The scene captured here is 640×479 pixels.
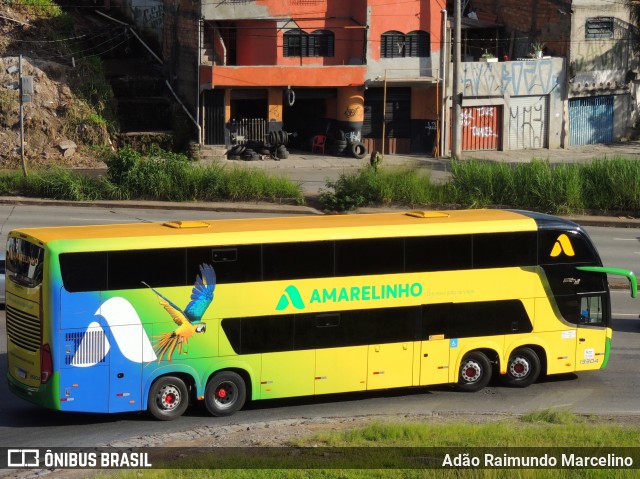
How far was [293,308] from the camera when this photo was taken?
53.9ft

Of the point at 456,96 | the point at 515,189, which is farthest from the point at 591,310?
the point at 456,96

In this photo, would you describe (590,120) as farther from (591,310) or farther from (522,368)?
(522,368)

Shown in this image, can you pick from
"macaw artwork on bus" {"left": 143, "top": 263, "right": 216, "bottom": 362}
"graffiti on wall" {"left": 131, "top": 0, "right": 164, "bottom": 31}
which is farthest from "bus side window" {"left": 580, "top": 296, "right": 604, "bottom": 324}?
"graffiti on wall" {"left": 131, "top": 0, "right": 164, "bottom": 31}

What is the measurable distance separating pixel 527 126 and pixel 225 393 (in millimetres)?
36696

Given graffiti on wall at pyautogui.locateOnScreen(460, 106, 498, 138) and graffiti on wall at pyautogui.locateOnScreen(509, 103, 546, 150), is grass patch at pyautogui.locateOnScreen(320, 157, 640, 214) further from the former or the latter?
graffiti on wall at pyautogui.locateOnScreen(509, 103, 546, 150)

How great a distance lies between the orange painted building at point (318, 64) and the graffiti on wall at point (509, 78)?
68.1 inches

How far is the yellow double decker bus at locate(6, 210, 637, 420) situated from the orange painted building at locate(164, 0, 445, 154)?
29408mm

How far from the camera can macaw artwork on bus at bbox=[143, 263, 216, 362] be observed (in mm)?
15680

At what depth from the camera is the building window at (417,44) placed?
158ft

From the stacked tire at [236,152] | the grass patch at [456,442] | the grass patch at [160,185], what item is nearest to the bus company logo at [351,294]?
the grass patch at [456,442]

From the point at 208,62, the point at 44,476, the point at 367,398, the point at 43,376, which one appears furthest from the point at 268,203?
the point at 44,476

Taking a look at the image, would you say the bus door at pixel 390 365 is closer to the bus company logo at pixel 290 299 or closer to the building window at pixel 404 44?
the bus company logo at pixel 290 299

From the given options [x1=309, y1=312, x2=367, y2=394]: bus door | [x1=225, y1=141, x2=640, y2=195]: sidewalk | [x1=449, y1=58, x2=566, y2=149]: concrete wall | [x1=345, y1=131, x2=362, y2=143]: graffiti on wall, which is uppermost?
[x1=449, y1=58, x2=566, y2=149]: concrete wall

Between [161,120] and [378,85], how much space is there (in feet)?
33.8
